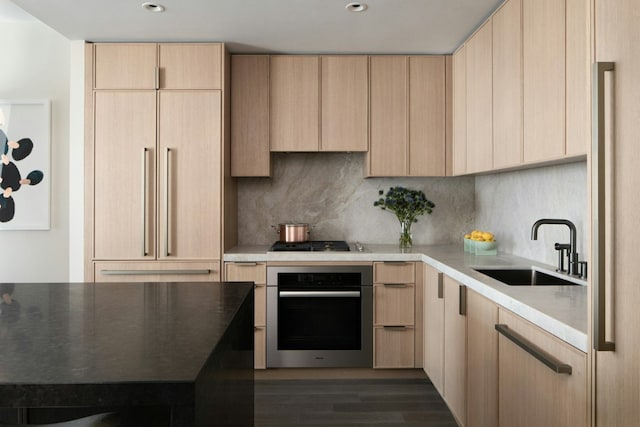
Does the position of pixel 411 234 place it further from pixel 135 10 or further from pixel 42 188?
pixel 42 188

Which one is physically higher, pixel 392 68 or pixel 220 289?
pixel 392 68

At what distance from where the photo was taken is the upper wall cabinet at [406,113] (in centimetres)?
360

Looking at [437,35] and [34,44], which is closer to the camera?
[437,35]

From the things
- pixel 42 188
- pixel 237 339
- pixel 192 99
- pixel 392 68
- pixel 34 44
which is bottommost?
pixel 237 339

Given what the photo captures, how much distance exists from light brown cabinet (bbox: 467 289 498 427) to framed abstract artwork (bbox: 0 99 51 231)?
3431mm

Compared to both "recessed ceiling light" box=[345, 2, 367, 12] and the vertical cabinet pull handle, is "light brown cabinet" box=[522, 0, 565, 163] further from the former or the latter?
"recessed ceiling light" box=[345, 2, 367, 12]

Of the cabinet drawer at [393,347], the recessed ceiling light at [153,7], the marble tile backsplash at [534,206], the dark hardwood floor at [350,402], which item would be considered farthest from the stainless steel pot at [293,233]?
the recessed ceiling light at [153,7]

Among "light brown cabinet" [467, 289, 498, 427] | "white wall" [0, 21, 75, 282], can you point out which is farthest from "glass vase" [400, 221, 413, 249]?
"white wall" [0, 21, 75, 282]

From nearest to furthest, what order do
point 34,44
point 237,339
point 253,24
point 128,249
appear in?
point 237,339 < point 253,24 < point 128,249 < point 34,44

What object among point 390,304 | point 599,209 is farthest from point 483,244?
point 599,209

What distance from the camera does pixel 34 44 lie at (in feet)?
12.6

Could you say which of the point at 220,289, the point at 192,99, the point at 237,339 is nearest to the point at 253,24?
the point at 192,99

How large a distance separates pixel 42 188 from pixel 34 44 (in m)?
1.19

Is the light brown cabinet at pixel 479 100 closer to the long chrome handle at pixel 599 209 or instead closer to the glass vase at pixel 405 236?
the glass vase at pixel 405 236
